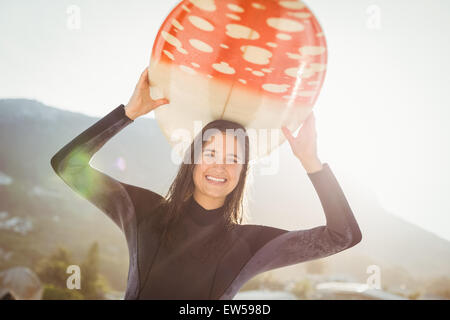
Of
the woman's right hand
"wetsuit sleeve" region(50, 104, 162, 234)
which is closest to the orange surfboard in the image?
the woman's right hand

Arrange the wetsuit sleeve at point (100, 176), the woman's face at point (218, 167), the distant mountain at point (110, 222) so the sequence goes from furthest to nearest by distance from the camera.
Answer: the distant mountain at point (110, 222)
the woman's face at point (218, 167)
the wetsuit sleeve at point (100, 176)

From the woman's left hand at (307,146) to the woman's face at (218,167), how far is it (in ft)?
0.72

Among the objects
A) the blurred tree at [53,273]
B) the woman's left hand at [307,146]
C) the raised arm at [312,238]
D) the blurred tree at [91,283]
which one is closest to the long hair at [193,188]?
the raised arm at [312,238]

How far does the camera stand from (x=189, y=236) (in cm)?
105

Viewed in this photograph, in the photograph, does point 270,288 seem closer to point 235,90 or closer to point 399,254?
point 235,90

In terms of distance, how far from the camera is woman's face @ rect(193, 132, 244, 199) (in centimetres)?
106

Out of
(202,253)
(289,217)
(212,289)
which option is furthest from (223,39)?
(289,217)

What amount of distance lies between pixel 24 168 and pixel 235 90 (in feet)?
74.7

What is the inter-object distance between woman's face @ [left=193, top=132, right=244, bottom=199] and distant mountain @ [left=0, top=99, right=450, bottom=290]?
623 inches

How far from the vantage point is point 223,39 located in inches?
36.6

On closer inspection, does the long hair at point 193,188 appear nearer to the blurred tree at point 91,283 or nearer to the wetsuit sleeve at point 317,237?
the wetsuit sleeve at point 317,237

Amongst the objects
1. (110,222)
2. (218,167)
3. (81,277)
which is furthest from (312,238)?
(110,222)

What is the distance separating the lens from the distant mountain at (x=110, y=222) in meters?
16.8
